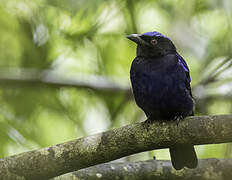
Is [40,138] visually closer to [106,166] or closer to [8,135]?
[8,135]

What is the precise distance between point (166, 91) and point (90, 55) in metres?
3.17

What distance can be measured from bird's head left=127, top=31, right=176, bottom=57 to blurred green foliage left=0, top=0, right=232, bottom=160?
1.45 meters

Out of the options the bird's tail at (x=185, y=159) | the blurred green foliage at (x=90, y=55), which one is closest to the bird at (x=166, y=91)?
the bird's tail at (x=185, y=159)

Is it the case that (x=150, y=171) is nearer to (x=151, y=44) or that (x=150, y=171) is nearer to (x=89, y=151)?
(x=89, y=151)

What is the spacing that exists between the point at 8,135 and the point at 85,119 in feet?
4.94

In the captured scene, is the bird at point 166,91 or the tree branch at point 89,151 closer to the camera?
the tree branch at point 89,151

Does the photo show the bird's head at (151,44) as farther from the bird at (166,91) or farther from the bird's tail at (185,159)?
the bird's tail at (185,159)

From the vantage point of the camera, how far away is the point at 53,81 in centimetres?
706

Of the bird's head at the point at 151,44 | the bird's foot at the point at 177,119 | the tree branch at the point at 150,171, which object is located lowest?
the tree branch at the point at 150,171

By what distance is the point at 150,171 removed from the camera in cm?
420

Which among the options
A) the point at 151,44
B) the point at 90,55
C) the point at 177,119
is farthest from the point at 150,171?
the point at 90,55

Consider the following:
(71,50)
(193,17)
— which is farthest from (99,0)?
(193,17)

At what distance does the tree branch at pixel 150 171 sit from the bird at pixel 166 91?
0.09 m

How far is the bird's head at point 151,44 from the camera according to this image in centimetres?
471
